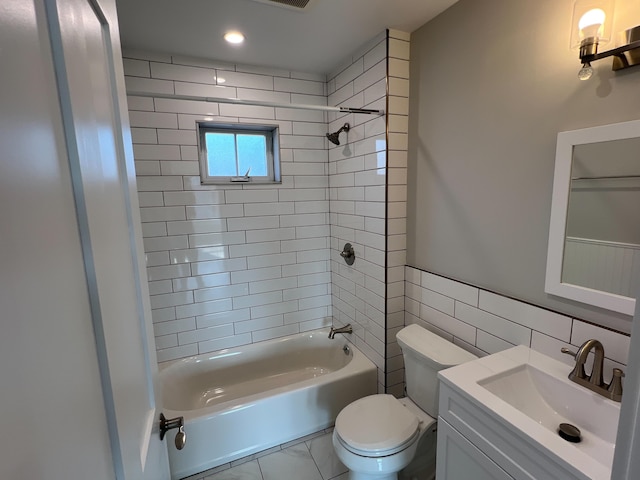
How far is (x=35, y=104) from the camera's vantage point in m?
0.34

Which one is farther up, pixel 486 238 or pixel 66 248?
pixel 66 248

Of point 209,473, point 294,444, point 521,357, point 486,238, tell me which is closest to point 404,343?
point 521,357

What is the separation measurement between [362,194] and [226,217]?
3.29ft

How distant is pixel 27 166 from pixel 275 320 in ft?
7.84

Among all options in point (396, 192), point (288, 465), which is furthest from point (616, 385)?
point (288, 465)

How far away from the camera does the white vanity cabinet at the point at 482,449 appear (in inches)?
34.4

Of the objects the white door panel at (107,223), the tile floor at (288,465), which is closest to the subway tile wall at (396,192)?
the tile floor at (288,465)

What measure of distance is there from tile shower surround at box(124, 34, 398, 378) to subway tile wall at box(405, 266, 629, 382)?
28 cm

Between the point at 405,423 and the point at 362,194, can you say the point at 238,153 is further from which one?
the point at 405,423

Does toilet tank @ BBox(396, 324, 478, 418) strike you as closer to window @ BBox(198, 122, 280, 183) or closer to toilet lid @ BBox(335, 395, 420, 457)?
toilet lid @ BBox(335, 395, 420, 457)

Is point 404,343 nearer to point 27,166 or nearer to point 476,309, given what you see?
point 476,309

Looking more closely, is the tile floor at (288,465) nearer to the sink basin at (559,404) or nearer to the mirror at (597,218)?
the sink basin at (559,404)

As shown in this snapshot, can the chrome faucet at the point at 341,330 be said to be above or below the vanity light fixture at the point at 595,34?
below

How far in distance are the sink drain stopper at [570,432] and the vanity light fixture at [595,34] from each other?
115 centimetres
